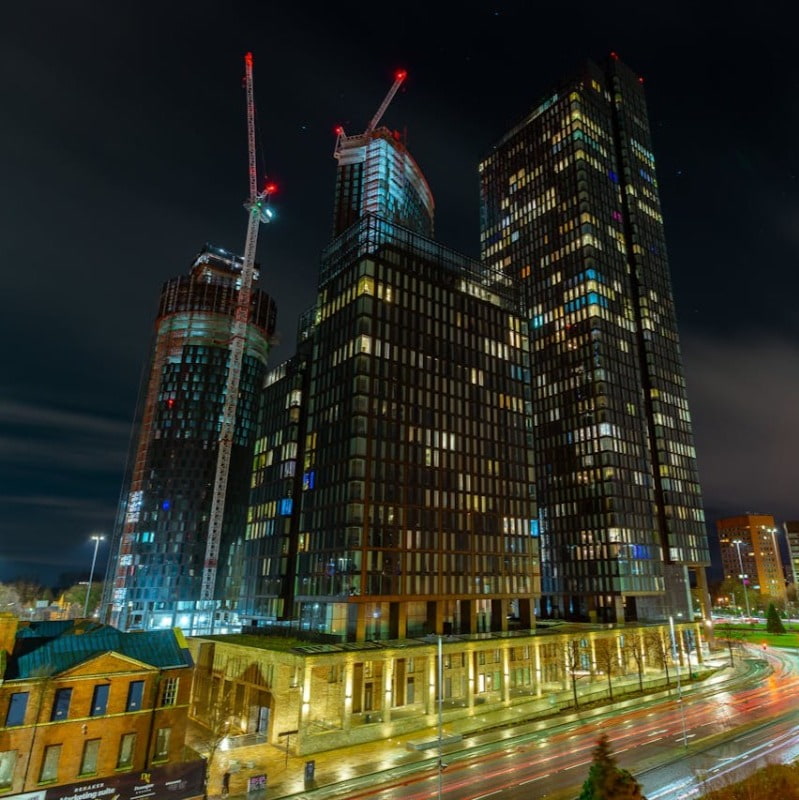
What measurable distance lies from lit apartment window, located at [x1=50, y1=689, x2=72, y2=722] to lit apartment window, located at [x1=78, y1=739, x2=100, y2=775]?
2.64m

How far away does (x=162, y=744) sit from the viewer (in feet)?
131

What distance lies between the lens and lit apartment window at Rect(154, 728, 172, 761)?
39.5 metres

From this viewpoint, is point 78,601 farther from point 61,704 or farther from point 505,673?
point 61,704

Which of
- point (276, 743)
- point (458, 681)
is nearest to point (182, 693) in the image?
point (276, 743)

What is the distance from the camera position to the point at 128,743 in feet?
126

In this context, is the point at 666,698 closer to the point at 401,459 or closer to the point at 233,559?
the point at 401,459

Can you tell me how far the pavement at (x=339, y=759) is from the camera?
4369cm

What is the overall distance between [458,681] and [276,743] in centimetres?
2876

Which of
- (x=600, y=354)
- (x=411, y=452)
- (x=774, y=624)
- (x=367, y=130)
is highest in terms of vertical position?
(x=367, y=130)

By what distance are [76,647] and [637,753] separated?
155 feet

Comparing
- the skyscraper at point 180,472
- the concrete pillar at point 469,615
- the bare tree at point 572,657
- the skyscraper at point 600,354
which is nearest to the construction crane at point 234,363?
the skyscraper at point 180,472

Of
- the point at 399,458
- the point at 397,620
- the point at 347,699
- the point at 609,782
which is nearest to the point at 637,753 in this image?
the point at 347,699

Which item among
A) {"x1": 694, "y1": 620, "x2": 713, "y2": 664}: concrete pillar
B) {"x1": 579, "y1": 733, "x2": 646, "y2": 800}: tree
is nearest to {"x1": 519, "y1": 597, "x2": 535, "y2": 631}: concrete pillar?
{"x1": 694, "y1": 620, "x2": 713, "y2": 664}: concrete pillar

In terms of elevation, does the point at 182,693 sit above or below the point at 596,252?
below
